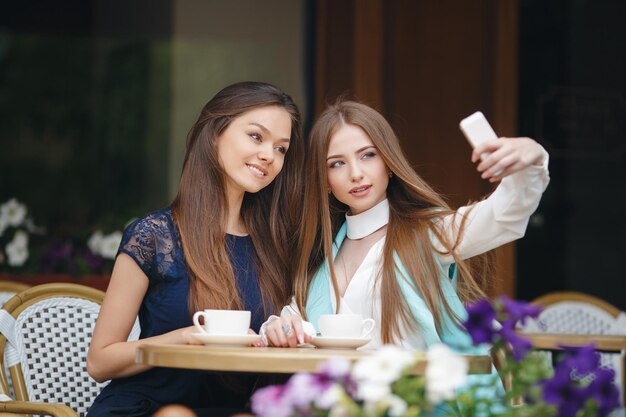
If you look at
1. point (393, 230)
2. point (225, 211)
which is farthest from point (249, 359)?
point (225, 211)

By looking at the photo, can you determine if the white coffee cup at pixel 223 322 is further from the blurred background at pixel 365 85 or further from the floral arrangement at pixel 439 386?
the blurred background at pixel 365 85

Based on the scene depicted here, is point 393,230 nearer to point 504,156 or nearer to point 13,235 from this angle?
point 504,156

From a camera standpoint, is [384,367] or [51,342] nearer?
[384,367]

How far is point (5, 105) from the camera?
8.62m

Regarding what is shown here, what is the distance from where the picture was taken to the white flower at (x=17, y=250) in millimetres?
5156

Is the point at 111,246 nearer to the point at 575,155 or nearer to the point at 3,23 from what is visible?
the point at 575,155

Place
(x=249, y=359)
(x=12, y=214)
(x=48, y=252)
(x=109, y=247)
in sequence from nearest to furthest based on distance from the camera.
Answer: (x=249, y=359) < (x=48, y=252) < (x=109, y=247) < (x=12, y=214)

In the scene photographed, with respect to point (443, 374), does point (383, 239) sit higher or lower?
higher

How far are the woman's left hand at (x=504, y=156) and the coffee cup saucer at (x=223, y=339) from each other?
640 mm

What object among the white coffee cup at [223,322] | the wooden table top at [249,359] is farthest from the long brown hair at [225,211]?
the wooden table top at [249,359]

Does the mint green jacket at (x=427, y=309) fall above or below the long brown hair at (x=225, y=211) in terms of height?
below

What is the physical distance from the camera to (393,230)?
9.14ft

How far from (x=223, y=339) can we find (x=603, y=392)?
0.88 meters

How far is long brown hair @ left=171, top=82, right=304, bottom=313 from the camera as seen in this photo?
2.74 m
